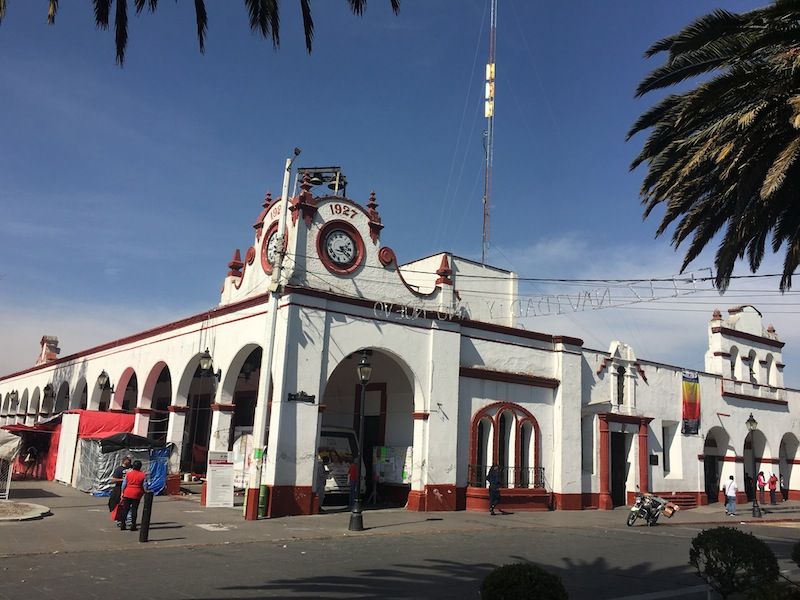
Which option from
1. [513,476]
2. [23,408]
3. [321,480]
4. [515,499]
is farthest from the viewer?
[23,408]

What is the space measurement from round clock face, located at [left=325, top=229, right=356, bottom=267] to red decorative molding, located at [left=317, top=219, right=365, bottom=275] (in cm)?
7

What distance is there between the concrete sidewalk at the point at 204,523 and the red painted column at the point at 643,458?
5.95 ft

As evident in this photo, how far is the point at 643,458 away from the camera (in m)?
27.6

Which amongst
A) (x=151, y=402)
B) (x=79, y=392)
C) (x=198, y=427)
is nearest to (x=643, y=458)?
(x=198, y=427)

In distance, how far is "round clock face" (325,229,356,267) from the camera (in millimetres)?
21062

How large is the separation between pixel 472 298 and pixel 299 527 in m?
12.8

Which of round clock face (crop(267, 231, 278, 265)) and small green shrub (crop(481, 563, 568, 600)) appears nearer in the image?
small green shrub (crop(481, 563, 568, 600))

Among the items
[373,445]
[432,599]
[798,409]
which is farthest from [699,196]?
[798,409]

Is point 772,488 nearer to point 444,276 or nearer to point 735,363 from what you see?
point 735,363

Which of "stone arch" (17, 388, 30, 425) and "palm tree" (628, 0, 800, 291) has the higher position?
"palm tree" (628, 0, 800, 291)

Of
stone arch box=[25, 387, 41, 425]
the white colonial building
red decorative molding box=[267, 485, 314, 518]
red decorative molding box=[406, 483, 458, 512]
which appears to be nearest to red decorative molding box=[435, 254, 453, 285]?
the white colonial building

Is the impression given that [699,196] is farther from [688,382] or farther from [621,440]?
[688,382]

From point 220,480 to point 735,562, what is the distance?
48.9 ft

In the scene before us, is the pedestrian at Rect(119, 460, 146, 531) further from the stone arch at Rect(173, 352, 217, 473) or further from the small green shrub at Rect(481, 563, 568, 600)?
the stone arch at Rect(173, 352, 217, 473)
